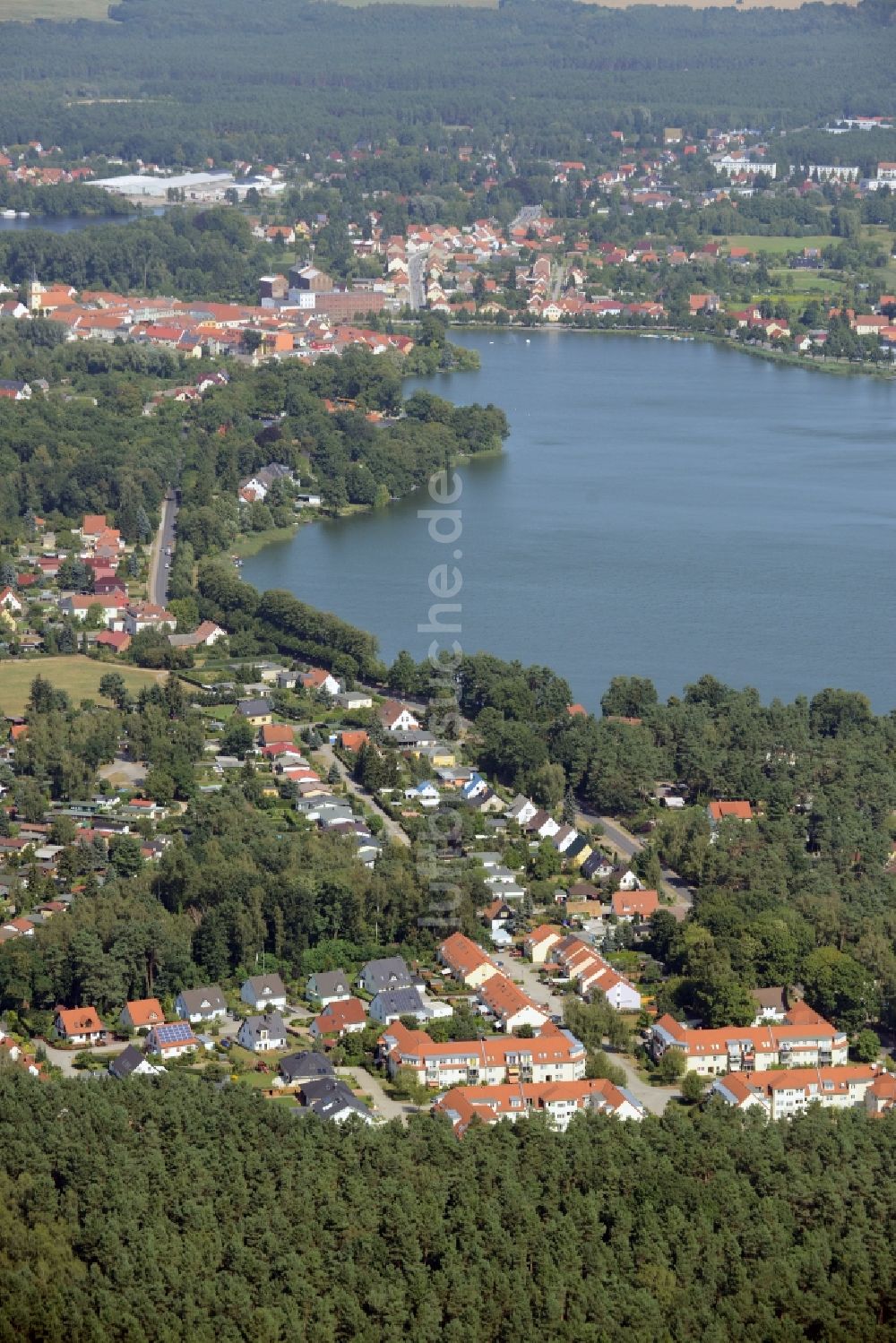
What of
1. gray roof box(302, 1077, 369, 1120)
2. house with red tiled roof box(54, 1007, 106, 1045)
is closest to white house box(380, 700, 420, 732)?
house with red tiled roof box(54, 1007, 106, 1045)

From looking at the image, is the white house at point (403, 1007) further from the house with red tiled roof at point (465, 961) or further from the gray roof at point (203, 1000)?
the gray roof at point (203, 1000)

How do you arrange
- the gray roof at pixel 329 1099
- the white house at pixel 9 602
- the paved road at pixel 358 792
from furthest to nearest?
the white house at pixel 9 602 → the paved road at pixel 358 792 → the gray roof at pixel 329 1099

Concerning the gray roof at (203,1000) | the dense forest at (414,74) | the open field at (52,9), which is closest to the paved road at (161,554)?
the gray roof at (203,1000)

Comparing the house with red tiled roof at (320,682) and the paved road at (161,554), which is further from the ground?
the house with red tiled roof at (320,682)

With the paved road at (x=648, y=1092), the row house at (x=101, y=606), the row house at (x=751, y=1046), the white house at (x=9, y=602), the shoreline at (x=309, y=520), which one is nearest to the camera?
the paved road at (x=648, y=1092)

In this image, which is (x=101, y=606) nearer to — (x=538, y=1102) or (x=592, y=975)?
(x=592, y=975)
